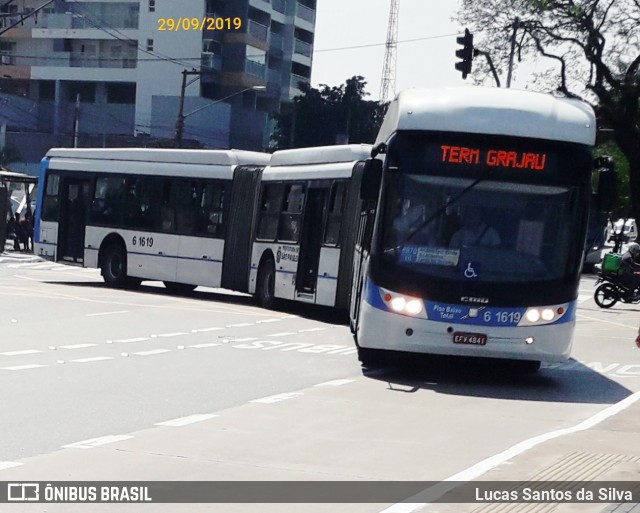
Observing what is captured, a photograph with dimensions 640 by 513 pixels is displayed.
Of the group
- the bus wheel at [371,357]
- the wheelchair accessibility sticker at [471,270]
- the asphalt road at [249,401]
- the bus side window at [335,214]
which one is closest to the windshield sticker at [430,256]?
the wheelchair accessibility sticker at [471,270]

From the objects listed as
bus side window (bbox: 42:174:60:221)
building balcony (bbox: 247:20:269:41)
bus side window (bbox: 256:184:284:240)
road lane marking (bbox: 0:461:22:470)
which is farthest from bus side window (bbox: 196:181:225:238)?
building balcony (bbox: 247:20:269:41)

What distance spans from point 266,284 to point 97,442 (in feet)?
55.5

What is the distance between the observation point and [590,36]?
58.4 metres

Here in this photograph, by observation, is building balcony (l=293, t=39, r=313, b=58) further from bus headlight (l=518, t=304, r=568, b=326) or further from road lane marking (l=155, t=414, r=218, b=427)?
road lane marking (l=155, t=414, r=218, b=427)

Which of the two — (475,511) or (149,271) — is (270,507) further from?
(149,271)

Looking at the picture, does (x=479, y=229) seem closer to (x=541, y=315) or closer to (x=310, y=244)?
(x=541, y=315)

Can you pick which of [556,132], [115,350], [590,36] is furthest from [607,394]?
[590,36]

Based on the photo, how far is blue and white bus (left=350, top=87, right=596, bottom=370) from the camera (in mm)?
15312

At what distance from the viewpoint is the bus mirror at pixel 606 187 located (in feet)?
51.0

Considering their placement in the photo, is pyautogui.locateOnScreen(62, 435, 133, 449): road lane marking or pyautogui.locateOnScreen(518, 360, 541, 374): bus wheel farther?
pyautogui.locateOnScreen(518, 360, 541, 374): bus wheel

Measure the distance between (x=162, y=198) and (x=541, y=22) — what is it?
3377 cm

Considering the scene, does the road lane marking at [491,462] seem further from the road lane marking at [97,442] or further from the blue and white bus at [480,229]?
the road lane marking at [97,442]

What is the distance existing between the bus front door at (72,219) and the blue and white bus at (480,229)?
1758 cm

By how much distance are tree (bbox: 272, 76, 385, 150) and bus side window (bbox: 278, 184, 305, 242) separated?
6447 cm
